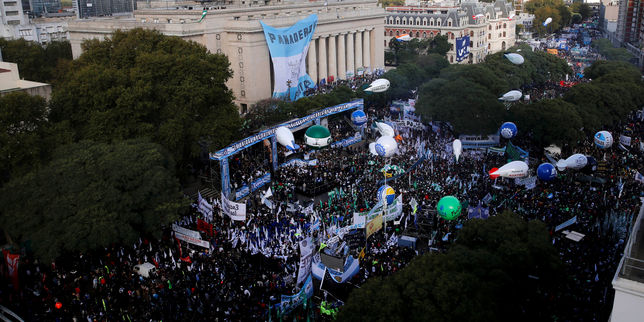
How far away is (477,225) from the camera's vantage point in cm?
2119

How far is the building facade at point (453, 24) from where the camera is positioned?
90.9 metres

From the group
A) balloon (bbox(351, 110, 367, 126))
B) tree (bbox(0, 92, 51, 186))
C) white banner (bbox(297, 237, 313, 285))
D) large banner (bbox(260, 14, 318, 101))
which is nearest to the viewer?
white banner (bbox(297, 237, 313, 285))

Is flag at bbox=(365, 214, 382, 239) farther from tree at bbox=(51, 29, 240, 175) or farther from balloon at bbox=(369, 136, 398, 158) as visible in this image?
tree at bbox=(51, 29, 240, 175)

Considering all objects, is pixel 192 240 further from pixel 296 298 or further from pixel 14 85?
pixel 14 85

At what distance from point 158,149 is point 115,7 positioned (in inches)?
4681

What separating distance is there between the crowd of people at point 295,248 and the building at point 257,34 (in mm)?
20230

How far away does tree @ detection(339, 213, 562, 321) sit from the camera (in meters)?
16.3

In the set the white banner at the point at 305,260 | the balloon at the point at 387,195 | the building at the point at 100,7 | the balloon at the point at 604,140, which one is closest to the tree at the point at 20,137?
the white banner at the point at 305,260

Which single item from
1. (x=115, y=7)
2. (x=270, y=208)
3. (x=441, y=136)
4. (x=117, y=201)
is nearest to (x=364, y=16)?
(x=441, y=136)

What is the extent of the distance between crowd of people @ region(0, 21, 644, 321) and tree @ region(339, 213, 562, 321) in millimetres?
2584

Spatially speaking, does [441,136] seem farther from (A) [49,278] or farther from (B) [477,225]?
(A) [49,278]

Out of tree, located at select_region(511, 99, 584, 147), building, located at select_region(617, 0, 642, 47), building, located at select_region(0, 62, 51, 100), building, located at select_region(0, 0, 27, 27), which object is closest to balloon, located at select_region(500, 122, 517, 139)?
tree, located at select_region(511, 99, 584, 147)

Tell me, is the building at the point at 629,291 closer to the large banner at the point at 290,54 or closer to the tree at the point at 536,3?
the large banner at the point at 290,54

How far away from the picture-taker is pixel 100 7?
420 ft
